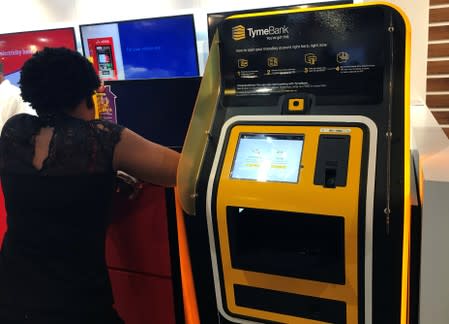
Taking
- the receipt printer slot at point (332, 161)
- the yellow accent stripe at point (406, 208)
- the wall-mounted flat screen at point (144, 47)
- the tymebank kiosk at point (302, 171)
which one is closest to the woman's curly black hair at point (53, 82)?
the tymebank kiosk at point (302, 171)

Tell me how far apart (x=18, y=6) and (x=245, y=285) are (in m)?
5.11

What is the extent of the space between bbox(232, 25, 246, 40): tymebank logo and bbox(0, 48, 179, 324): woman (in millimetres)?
404

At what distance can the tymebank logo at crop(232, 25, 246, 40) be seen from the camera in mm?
1374

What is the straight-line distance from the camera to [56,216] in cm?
139

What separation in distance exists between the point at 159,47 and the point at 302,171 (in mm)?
3170

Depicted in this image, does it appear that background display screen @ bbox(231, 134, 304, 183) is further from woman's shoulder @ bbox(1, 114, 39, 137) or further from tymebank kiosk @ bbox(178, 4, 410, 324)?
woman's shoulder @ bbox(1, 114, 39, 137)

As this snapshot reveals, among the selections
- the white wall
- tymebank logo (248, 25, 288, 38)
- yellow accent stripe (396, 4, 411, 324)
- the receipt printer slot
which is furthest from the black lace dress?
the white wall

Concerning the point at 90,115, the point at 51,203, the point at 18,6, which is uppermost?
the point at 18,6

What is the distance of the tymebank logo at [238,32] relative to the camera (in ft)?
4.51

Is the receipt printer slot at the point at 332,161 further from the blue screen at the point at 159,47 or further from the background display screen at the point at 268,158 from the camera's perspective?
the blue screen at the point at 159,47

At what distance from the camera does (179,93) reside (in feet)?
6.49

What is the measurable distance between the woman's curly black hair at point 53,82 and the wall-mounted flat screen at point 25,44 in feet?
10.7

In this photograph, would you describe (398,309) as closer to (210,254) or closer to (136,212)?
(210,254)

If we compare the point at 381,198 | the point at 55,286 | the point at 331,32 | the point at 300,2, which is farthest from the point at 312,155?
the point at 300,2
